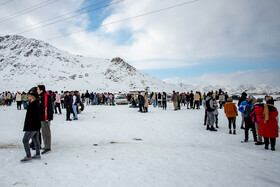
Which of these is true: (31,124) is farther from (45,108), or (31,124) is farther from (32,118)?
(45,108)

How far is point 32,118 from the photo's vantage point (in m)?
4.39

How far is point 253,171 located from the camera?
13.3ft

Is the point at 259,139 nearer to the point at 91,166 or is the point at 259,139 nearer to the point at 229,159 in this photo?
the point at 229,159

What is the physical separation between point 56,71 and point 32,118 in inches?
3039

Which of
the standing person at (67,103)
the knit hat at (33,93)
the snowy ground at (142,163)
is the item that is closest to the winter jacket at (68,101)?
the standing person at (67,103)

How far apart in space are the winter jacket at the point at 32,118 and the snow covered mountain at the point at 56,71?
183 feet

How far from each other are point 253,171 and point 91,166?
12.8ft

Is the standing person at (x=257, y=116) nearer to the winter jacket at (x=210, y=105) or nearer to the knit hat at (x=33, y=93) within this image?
the winter jacket at (x=210, y=105)

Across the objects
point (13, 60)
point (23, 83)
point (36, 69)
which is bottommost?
point (23, 83)

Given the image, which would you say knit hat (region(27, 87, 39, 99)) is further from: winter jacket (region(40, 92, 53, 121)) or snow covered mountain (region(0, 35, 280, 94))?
snow covered mountain (region(0, 35, 280, 94))

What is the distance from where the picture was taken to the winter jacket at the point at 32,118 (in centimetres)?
433

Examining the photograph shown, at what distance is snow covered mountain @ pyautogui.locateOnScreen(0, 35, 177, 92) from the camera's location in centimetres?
6130

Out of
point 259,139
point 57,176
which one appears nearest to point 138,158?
point 57,176

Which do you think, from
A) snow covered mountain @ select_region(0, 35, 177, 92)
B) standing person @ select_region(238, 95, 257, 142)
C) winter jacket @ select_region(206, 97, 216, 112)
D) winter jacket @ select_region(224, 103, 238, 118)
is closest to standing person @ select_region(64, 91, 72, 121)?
winter jacket @ select_region(206, 97, 216, 112)
